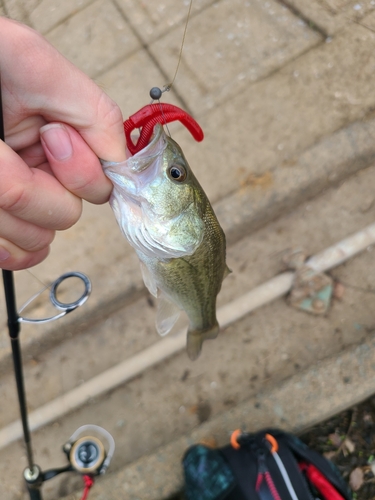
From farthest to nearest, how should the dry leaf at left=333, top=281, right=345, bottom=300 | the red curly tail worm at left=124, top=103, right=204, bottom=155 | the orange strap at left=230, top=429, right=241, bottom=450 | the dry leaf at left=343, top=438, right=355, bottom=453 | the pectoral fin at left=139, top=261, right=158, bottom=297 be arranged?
the dry leaf at left=333, top=281, right=345, bottom=300 < the dry leaf at left=343, top=438, right=355, bottom=453 < the orange strap at left=230, top=429, right=241, bottom=450 < the pectoral fin at left=139, top=261, right=158, bottom=297 < the red curly tail worm at left=124, top=103, right=204, bottom=155

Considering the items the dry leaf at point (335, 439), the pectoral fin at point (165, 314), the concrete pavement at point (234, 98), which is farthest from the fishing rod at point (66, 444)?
the dry leaf at point (335, 439)

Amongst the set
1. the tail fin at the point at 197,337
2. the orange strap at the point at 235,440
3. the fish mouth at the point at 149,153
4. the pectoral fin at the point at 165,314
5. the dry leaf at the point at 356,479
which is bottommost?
the dry leaf at the point at 356,479

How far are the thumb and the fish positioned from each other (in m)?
0.06

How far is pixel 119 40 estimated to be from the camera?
3.48 metres

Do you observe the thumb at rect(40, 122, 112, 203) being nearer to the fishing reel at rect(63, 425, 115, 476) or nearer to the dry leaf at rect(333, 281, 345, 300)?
the fishing reel at rect(63, 425, 115, 476)

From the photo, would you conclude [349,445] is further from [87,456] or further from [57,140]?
[57,140]

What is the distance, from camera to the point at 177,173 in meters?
1.50

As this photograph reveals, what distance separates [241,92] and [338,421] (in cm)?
260

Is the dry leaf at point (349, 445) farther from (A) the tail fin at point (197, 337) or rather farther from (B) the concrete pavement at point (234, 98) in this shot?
(A) the tail fin at point (197, 337)

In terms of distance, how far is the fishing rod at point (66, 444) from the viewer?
163 cm

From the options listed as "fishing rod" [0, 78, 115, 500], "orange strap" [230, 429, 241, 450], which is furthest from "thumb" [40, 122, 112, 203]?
"orange strap" [230, 429, 241, 450]

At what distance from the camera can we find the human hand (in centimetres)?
119

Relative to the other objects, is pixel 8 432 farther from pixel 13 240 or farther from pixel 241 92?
pixel 241 92

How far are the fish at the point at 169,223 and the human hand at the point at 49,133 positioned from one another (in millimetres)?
86
